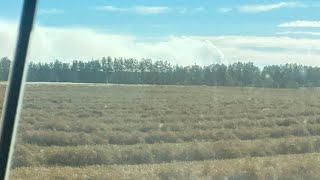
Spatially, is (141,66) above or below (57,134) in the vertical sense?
above

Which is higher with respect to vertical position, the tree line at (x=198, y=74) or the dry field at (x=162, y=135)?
the tree line at (x=198, y=74)

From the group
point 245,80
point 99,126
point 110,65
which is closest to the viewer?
point 110,65

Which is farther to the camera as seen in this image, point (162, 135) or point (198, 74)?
point (162, 135)

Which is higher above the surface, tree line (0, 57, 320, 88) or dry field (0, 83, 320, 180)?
tree line (0, 57, 320, 88)

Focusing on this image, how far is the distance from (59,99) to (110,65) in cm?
766

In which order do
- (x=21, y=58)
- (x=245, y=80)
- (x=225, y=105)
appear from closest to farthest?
1. (x=21, y=58)
2. (x=245, y=80)
3. (x=225, y=105)

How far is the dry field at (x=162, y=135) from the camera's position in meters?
9.81

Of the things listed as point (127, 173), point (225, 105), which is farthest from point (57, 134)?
point (225, 105)

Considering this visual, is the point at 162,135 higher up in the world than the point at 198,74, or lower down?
lower down

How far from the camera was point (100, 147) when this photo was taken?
12.7 metres

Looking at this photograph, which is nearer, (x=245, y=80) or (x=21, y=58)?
(x=21, y=58)

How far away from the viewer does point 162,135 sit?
15109 mm

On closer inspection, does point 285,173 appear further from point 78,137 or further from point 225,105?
point 225,105

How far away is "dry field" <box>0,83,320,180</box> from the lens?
386 inches
